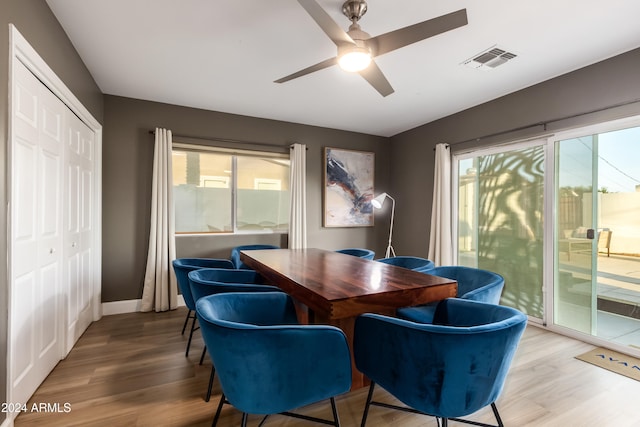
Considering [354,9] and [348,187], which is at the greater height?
[354,9]

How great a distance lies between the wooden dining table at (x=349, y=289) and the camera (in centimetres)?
149

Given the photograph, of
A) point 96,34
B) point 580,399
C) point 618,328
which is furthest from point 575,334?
point 96,34

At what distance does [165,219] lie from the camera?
3.61 meters

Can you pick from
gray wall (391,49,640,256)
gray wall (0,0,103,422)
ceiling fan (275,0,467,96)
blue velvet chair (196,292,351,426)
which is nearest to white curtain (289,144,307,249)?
gray wall (391,49,640,256)

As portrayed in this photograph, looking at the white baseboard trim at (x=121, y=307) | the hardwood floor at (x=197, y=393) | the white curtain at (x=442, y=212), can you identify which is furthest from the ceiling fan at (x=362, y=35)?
the white baseboard trim at (x=121, y=307)

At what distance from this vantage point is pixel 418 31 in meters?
1.67

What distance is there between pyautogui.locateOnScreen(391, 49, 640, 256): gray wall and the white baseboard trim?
3819mm

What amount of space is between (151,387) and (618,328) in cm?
376

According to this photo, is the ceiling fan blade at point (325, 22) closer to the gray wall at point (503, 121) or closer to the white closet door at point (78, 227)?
the white closet door at point (78, 227)

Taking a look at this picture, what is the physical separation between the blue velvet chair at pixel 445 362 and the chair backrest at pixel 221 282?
38.1 inches

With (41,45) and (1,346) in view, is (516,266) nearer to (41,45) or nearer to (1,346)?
(1,346)

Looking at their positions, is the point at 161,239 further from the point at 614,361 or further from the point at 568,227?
the point at 614,361

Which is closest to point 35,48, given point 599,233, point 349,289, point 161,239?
point 161,239

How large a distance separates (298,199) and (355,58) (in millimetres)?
2644
